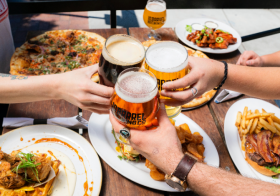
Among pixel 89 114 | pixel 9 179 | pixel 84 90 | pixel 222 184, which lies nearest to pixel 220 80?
pixel 222 184

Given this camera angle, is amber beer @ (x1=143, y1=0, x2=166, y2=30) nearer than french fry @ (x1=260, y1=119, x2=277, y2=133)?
No

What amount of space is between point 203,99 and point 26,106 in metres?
1.62

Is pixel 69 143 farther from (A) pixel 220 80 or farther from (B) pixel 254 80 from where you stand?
(B) pixel 254 80

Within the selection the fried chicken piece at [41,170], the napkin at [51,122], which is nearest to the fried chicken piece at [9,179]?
the fried chicken piece at [41,170]

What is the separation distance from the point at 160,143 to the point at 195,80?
469mm

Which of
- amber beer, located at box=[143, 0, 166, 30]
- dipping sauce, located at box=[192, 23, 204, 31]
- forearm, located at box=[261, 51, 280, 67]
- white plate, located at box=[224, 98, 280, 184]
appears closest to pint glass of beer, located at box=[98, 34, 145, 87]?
white plate, located at box=[224, 98, 280, 184]

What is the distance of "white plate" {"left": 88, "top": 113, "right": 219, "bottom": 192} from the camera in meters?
1.43

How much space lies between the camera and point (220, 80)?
162 centimetres

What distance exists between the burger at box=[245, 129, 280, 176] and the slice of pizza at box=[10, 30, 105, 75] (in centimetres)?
198

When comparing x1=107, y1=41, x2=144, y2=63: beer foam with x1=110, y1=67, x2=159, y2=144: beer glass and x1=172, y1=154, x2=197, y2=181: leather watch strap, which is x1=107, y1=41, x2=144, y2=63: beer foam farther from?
x1=172, y1=154, x2=197, y2=181: leather watch strap

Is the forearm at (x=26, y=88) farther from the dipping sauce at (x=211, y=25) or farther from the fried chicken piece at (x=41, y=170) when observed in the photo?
the dipping sauce at (x=211, y=25)

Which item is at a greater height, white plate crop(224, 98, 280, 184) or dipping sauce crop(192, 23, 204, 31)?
dipping sauce crop(192, 23, 204, 31)

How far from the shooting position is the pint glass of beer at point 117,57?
47.5 inches

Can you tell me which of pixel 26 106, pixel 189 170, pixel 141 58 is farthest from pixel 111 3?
pixel 189 170
